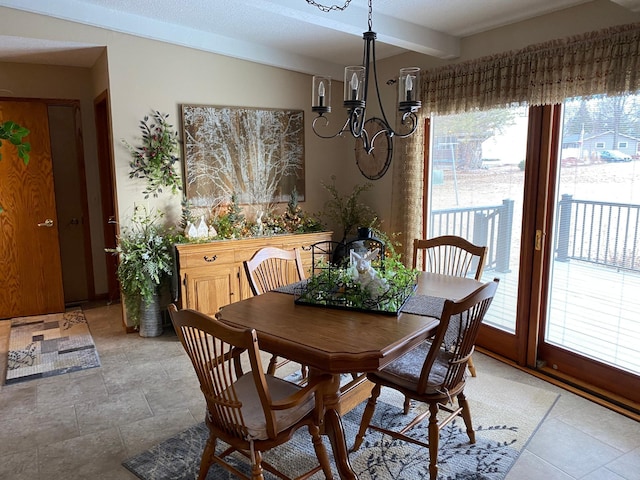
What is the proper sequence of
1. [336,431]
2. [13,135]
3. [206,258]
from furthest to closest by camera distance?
[206,258] → [13,135] → [336,431]

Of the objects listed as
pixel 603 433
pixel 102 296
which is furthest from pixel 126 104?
pixel 603 433

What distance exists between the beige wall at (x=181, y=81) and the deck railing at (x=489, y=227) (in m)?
0.81

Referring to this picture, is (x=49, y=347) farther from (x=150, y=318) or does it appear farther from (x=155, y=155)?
(x=155, y=155)

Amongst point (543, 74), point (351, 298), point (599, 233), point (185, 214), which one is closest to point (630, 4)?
point (543, 74)

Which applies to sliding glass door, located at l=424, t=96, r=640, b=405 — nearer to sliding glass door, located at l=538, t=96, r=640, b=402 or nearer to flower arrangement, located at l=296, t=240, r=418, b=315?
sliding glass door, located at l=538, t=96, r=640, b=402

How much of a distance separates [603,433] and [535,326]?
911 mm

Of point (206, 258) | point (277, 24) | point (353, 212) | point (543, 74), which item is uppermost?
point (277, 24)

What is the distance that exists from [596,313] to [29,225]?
199 inches

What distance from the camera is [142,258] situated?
13.1ft

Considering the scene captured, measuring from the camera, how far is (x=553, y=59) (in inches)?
121

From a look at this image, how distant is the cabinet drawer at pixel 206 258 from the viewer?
4.00 m

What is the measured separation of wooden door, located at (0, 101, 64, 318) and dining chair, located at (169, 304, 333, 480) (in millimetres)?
3601

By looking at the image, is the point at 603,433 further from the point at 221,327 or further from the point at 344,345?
the point at 221,327

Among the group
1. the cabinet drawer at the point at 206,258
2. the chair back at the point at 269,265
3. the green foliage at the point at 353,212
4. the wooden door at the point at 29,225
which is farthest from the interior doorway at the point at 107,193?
the chair back at the point at 269,265
